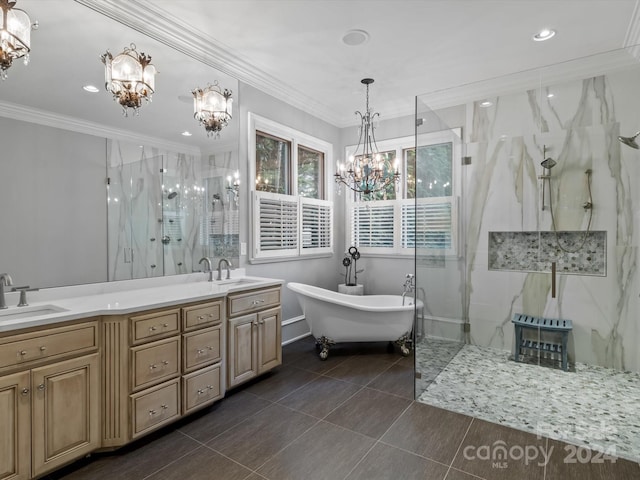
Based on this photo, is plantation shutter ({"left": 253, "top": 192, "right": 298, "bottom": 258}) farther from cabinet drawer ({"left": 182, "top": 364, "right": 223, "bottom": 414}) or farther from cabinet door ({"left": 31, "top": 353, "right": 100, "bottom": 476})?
cabinet door ({"left": 31, "top": 353, "right": 100, "bottom": 476})

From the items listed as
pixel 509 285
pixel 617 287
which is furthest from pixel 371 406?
pixel 617 287

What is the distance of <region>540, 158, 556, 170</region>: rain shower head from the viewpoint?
300 centimetres

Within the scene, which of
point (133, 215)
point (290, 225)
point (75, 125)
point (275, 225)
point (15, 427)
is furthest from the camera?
point (290, 225)

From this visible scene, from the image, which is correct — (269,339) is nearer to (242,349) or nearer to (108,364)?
(242,349)

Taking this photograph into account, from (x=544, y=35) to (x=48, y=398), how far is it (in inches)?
178

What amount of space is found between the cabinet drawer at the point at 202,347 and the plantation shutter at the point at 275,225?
1234mm

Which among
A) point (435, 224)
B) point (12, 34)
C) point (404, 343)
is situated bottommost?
point (404, 343)

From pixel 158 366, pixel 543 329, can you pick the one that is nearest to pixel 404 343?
→ pixel 543 329

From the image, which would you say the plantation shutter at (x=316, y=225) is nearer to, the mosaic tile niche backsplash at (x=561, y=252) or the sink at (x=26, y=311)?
the mosaic tile niche backsplash at (x=561, y=252)

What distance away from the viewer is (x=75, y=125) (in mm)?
2363

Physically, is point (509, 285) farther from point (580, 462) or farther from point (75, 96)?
point (75, 96)

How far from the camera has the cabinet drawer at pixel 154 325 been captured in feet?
7.00

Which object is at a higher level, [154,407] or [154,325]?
[154,325]

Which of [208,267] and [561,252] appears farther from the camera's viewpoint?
[208,267]
